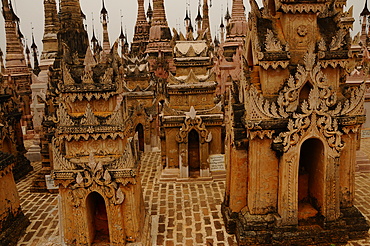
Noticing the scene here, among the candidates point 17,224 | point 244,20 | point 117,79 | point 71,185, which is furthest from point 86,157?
point 244,20

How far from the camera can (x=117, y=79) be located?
29.9 feet

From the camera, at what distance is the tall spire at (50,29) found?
19438mm

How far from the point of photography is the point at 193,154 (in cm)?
1522

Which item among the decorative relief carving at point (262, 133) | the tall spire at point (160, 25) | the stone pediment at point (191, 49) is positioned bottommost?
the decorative relief carving at point (262, 133)

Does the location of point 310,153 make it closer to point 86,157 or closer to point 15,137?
point 86,157

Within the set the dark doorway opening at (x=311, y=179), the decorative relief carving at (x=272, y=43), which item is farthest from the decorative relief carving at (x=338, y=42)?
the dark doorway opening at (x=311, y=179)

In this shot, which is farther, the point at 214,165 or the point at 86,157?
the point at 214,165

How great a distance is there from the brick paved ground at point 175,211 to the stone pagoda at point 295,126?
46.2 inches

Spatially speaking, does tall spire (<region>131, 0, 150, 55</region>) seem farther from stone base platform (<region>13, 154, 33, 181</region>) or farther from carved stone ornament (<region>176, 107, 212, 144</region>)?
carved stone ornament (<region>176, 107, 212, 144</region>)

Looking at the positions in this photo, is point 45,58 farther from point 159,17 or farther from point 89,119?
point 89,119

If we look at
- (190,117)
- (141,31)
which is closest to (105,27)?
(141,31)

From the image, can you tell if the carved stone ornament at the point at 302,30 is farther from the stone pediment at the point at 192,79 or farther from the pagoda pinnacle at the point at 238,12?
the pagoda pinnacle at the point at 238,12

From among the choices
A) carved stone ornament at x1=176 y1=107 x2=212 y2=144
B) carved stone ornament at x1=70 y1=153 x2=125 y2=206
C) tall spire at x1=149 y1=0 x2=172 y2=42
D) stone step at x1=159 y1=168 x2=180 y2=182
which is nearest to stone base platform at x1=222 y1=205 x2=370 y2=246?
carved stone ornament at x1=70 y1=153 x2=125 y2=206

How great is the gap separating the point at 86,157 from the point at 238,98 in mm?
5090
